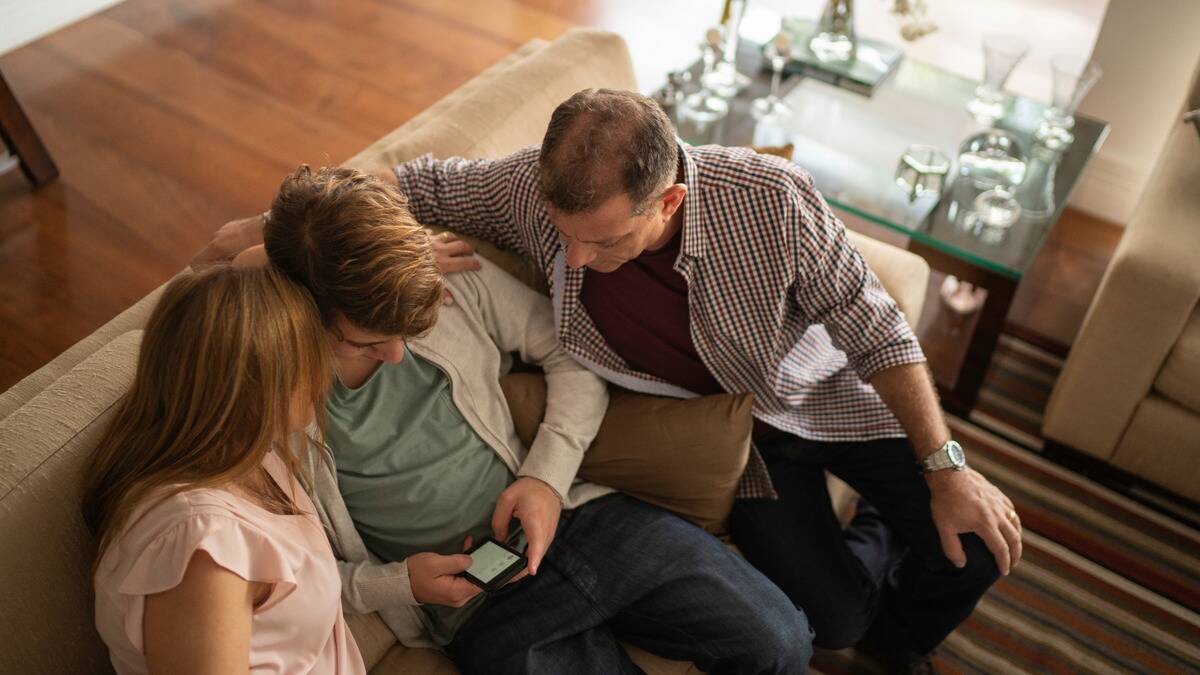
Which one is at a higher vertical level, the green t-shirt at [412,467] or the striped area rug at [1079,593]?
the green t-shirt at [412,467]

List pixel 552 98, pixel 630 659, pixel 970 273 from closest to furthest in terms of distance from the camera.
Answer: pixel 630 659
pixel 552 98
pixel 970 273

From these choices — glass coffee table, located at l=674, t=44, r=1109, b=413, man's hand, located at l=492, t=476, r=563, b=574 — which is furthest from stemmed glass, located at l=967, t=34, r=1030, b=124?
man's hand, located at l=492, t=476, r=563, b=574

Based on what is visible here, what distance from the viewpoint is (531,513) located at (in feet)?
4.77

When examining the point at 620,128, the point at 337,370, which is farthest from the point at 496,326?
the point at 620,128

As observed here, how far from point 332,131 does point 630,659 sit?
205 centimetres

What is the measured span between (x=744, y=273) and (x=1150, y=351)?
3.09 ft

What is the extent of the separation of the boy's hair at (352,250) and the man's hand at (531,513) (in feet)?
1.16

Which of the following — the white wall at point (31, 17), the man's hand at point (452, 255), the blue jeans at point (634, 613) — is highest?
the man's hand at point (452, 255)

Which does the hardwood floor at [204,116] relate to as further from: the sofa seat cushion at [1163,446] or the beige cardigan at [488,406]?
the beige cardigan at [488,406]

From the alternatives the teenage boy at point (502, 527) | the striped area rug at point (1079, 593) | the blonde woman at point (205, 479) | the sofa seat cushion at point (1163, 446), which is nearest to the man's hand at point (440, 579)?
the teenage boy at point (502, 527)

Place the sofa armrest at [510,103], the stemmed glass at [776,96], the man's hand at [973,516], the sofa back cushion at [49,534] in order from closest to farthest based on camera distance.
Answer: the sofa back cushion at [49,534] → the man's hand at [973,516] → the sofa armrest at [510,103] → the stemmed glass at [776,96]

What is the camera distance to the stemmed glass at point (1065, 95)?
7.11 ft

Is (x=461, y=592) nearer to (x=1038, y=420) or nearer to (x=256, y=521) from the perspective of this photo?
(x=256, y=521)

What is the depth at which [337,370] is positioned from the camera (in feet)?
4.47
